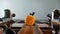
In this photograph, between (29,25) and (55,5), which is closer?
(29,25)

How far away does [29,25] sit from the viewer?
131 cm

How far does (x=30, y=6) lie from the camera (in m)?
3.30

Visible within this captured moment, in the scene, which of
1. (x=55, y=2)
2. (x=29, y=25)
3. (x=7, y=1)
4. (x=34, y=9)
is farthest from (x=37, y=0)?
(x=29, y=25)

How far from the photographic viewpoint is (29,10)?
3.29m

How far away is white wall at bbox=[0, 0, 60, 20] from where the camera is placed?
3270 millimetres

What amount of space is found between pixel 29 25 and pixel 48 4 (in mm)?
2041

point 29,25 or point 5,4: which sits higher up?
point 5,4

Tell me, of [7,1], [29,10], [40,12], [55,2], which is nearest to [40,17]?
[40,12]

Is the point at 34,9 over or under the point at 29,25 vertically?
over

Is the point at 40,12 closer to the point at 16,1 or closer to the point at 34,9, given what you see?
the point at 34,9

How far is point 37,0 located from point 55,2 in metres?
0.45

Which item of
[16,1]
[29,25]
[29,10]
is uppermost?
[16,1]

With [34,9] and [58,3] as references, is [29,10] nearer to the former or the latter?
[34,9]

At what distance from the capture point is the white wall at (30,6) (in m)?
3.27
